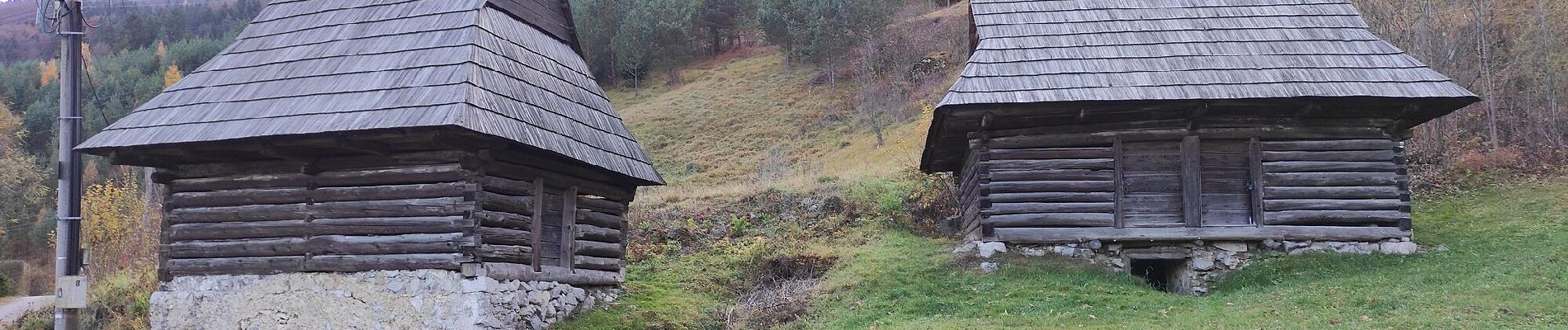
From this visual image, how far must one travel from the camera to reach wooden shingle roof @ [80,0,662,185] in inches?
430

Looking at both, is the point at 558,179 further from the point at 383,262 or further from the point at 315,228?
the point at 315,228

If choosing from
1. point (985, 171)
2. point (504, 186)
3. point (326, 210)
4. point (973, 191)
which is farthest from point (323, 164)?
point (973, 191)

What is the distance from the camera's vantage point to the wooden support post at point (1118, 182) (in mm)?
12898

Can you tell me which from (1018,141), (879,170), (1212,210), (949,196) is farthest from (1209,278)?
(879,170)

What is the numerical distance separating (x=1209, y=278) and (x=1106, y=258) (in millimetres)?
1193

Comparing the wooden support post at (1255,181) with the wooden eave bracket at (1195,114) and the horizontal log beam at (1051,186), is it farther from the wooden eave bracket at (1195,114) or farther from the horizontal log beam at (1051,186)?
the horizontal log beam at (1051,186)

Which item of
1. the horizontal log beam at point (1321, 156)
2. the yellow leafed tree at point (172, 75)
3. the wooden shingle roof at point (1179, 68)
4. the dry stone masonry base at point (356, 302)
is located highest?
the yellow leafed tree at point (172, 75)

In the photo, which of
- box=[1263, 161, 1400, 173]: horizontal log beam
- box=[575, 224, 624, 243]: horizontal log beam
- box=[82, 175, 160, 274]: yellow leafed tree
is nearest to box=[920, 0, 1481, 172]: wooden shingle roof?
box=[1263, 161, 1400, 173]: horizontal log beam

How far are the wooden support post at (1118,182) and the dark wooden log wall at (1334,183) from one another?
64.5 inches

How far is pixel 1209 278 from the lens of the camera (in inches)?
504

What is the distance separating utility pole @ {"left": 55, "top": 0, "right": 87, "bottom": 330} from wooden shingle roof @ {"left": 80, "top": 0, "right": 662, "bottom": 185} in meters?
0.55

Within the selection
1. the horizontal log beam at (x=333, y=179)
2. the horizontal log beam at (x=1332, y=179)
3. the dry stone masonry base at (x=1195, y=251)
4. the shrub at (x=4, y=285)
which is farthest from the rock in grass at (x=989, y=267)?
the shrub at (x=4, y=285)

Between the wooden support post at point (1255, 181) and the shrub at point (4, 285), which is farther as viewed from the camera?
the shrub at point (4, 285)

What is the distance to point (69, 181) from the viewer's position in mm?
10859
